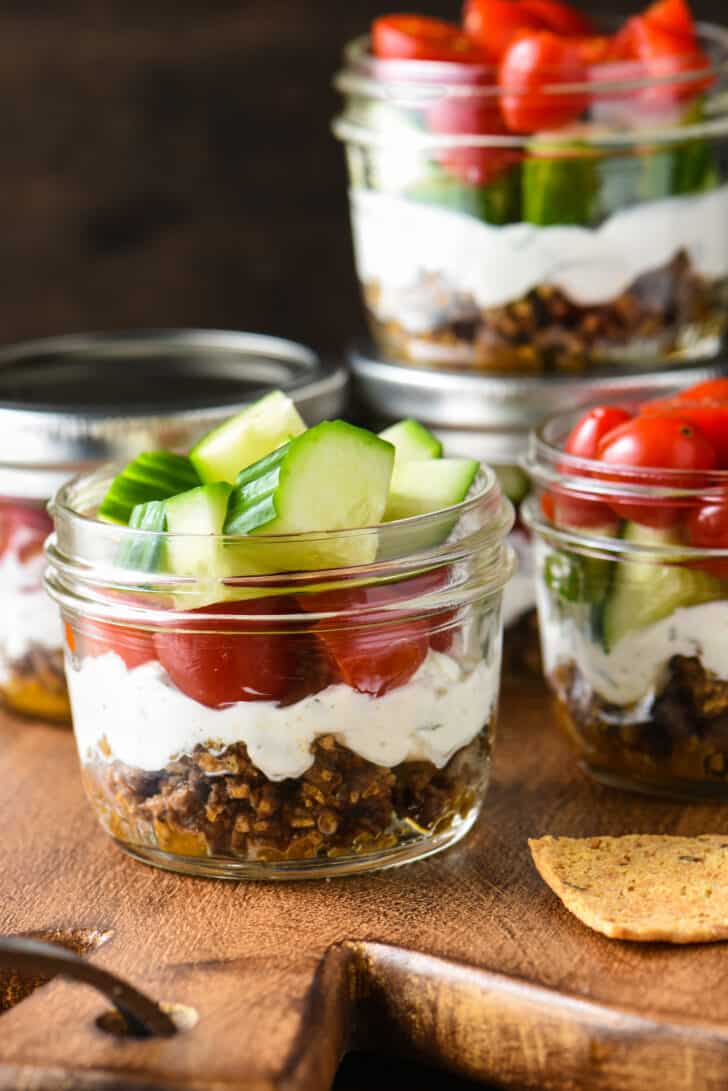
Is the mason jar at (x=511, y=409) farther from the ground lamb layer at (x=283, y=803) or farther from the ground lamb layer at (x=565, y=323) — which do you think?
the ground lamb layer at (x=283, y=803)

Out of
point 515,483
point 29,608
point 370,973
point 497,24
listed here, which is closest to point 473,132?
point 497,24

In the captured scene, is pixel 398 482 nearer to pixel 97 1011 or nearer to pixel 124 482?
pixel 124 482

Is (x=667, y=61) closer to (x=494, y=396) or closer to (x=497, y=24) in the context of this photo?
(x=497, y=24)

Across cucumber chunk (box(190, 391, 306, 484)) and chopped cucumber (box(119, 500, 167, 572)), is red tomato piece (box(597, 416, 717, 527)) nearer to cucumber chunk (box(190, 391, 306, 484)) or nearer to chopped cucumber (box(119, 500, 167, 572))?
cucumber chunk (box(190, 391, 306, 484))

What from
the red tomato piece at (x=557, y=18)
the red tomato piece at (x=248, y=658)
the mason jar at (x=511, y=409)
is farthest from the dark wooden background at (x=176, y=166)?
the red tomato piece at (x=248, y=658)

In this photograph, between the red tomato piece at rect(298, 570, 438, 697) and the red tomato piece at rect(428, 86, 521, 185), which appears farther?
the red tomato piece at rect(428, 86, 521, 185)

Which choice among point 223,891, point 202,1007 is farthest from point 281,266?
point 202,1007

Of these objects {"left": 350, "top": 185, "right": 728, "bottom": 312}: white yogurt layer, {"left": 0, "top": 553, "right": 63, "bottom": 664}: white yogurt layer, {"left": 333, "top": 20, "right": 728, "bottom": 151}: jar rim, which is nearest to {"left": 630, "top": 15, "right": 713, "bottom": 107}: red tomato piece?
{"left": 333, "top": 20, "right": 728, "bottom": 151}: jar rim
